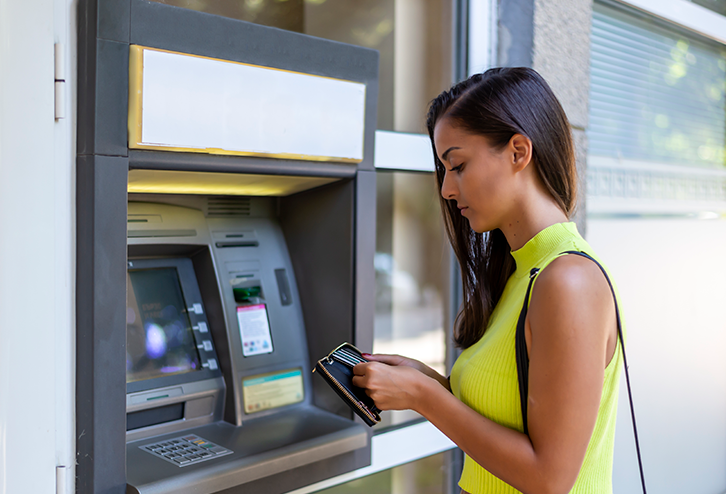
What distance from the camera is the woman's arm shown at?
3.48ft

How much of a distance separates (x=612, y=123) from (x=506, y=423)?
247cm

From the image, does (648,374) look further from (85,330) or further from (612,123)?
(85,330)

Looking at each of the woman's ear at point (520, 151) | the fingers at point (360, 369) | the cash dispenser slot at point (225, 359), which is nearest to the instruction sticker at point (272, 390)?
the cash dispenser slot at point (225, 359)

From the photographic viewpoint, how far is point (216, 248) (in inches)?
75.1

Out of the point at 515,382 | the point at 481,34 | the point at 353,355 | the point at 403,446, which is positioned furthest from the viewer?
the point at 481,34

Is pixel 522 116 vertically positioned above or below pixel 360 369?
above

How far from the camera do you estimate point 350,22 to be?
2381 millimetres

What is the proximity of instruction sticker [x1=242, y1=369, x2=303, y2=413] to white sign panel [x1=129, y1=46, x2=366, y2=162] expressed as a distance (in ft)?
2.41

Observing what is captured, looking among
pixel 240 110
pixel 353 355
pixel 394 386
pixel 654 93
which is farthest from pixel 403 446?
pixel 654 93

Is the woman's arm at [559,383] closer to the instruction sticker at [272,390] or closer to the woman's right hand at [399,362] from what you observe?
the woman's right hand at [399,362]

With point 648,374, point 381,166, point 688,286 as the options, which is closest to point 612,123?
point 688,286

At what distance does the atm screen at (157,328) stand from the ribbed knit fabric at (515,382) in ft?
2.94

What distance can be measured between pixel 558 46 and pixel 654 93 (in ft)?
3.77

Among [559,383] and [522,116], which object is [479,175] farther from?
[559,383]
